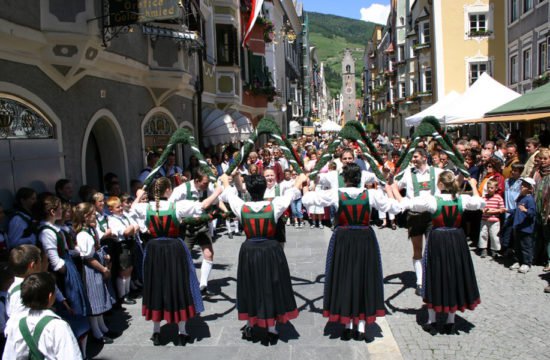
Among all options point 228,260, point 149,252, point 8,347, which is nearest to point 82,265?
point 149,252

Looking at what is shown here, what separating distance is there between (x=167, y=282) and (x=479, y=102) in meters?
12.6

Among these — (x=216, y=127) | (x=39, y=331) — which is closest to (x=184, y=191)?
(x=39, y=331)

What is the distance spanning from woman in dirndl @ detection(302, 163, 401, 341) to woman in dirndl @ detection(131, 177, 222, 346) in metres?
1.51

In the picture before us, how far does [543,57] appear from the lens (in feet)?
63.4

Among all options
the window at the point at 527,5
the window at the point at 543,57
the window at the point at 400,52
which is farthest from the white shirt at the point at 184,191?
the window at the point at 400,52

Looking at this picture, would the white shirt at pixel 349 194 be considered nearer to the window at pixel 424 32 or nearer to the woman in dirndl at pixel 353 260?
the woman in dirndl at pixel 353 260

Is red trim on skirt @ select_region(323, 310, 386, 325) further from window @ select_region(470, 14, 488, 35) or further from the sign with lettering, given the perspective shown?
window @ select_region(470, 14, 488, 35)

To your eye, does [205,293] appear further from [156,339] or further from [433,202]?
[433,202]

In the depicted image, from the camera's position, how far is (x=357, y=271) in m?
5.54

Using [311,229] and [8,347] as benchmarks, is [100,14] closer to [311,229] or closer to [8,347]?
[8,347]

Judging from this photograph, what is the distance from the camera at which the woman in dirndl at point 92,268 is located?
5.71 meters

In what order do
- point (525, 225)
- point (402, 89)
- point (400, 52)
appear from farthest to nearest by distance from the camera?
point (400, 52), point (402, 89), point (525, 225)

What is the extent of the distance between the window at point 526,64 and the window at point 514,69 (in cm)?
97

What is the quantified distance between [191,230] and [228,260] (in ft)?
8.04
